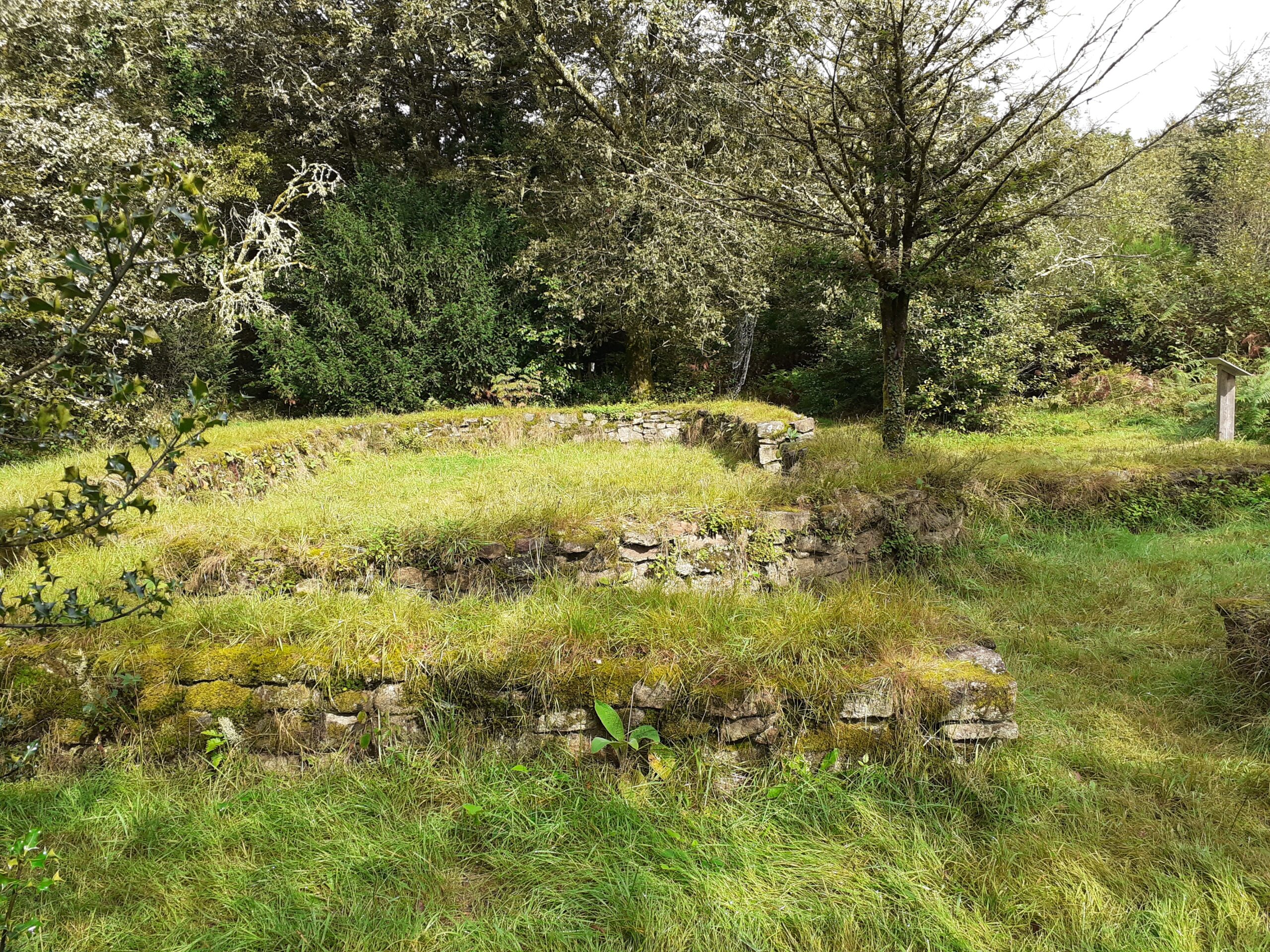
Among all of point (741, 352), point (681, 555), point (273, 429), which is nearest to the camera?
point (681, 555)

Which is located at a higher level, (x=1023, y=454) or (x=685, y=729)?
(x=1023, y=454)

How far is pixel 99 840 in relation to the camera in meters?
2.42

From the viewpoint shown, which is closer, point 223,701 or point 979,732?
point 979,732

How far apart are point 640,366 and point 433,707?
1183cm

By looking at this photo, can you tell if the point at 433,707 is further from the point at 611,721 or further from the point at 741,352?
the point at 741,352

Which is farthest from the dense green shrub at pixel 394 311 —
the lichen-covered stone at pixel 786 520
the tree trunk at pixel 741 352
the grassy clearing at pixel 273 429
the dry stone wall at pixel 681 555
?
the lichen-covered stone at pixel 786 520

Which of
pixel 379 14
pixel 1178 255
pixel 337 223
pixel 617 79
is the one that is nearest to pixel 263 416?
pixel 337 223

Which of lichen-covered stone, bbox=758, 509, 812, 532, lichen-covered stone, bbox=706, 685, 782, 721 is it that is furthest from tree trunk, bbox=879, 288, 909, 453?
lichen-covered stone, bbox=706, 685, 782, 721

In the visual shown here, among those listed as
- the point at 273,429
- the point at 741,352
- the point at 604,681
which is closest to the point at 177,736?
the point at 604,681

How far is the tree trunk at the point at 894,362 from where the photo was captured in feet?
24.3

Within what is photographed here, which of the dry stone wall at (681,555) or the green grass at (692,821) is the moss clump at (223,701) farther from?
the dry stone wall at (681,555)

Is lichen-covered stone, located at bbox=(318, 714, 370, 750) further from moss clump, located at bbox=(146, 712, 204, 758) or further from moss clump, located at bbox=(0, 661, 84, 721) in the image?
moss clump, located at bbox=(0, 661, 84, 721)

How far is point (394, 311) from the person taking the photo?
1245 cm

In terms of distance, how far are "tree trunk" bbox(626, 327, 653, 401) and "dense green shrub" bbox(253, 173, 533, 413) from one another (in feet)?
7.44
